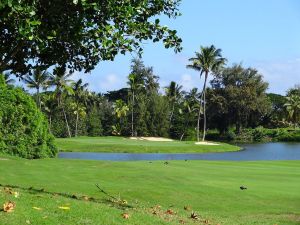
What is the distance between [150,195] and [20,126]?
71.4ft

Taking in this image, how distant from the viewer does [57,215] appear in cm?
952

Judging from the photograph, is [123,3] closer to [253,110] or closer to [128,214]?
[128,214]

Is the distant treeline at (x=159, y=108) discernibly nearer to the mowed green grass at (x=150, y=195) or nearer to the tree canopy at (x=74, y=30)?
the mowed green grass at (x=150, y=195)

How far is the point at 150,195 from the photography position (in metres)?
17.4

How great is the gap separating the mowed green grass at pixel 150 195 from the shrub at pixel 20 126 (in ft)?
38.7

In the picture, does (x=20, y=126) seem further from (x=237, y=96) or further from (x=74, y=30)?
(x=237, y=96)

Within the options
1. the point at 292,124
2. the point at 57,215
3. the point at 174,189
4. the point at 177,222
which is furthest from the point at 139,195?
the point at 292,124

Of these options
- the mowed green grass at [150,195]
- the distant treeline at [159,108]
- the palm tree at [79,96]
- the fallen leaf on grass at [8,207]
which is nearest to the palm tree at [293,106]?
the distant treeline at [159,108]

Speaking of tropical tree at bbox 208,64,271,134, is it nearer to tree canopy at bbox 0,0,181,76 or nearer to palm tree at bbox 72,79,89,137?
palm tree at bbox 72,79,89,137

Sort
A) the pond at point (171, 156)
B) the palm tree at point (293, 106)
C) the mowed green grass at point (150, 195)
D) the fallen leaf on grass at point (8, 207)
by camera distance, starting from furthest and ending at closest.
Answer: the palm tree at point (293, 106)
the pond at point (171, 156)
the mowed green grass at point (150, 195)
the fallen leaf on grass at point (8, 207)

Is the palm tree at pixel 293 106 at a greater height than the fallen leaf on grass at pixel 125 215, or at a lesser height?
greater

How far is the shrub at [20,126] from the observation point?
36125mm

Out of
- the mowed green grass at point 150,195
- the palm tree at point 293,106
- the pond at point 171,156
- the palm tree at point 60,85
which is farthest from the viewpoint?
the palm tree at point 293,106

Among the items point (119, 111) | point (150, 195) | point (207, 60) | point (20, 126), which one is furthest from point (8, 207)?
point (119, 111)
